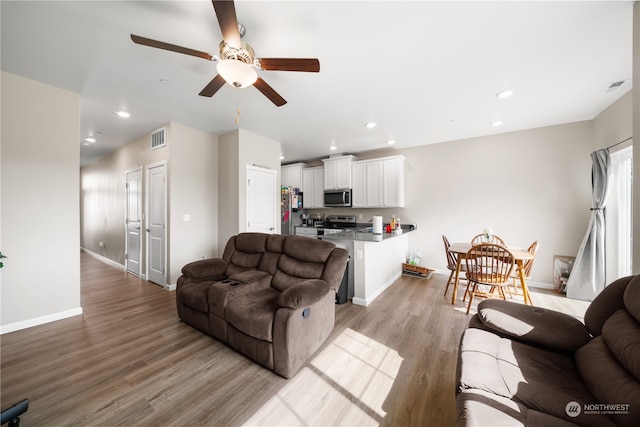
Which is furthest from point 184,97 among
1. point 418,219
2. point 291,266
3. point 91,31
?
point 418,219

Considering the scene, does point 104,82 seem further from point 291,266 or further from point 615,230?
point 615,230

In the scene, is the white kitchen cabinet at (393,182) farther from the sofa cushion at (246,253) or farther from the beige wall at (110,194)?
the beige wall at (110,194)

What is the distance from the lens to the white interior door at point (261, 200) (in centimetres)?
410

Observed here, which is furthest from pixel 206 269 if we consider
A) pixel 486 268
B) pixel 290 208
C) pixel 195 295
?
pixel 486 268

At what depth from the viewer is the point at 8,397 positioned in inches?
60.8

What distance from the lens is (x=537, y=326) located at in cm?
141

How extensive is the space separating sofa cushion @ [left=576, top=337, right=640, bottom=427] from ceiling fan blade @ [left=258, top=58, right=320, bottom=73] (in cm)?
232

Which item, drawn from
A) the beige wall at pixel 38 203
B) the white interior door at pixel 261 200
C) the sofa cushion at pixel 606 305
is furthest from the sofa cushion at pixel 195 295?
the sofa cushion at pixel 606 305

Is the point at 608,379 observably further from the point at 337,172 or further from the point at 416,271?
the point at 337,172

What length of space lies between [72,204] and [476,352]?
14.2ft

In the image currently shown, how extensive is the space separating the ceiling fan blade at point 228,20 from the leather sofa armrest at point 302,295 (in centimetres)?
186

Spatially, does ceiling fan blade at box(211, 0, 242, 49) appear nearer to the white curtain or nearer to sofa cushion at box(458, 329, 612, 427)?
sofa cushion at box(458, 329, 612, 427)

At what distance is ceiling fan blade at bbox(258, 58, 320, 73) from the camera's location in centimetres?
164

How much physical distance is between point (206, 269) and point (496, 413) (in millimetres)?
2671
